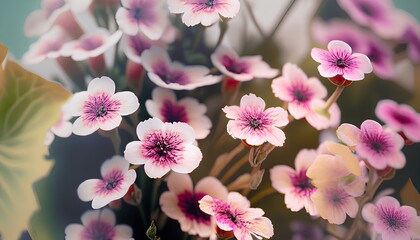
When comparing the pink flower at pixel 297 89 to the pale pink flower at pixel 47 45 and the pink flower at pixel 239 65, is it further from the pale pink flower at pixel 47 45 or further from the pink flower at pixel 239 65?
the pale pink flower at pixel 47 45

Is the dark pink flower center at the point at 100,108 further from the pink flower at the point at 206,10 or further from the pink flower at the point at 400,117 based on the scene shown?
the pink flower at the point at 400,117

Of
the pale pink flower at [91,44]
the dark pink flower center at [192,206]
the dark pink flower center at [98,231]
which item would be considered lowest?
the dark pink flower center at [98,231]

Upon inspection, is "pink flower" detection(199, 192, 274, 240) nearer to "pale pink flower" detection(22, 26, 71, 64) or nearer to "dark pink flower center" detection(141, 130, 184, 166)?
"dark pink flower center" detection(141, 130, 184, 166)

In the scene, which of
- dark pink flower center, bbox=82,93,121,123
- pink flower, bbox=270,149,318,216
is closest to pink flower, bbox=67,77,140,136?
dark pink flower center, bbox=82,93,121,123

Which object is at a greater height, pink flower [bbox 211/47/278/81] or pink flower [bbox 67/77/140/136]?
pink flower [bbox 67/77/140/136]

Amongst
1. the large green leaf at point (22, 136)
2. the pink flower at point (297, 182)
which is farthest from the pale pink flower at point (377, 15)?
the large green leaf at point (22, 136)

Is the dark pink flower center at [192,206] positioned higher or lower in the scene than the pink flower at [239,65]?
lower
